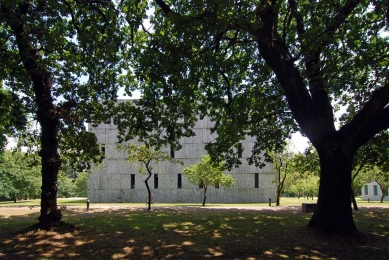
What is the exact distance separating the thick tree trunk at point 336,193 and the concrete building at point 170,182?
110 feet

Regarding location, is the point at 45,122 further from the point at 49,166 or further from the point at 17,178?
the point at 17,178

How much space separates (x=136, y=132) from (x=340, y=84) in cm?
915

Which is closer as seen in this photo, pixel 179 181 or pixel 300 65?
pixel 300 65

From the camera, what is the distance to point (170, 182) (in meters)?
44.6

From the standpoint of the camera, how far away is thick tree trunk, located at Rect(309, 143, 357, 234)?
10758 mm

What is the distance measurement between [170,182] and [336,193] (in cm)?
3504

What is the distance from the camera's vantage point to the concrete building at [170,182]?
44.3m

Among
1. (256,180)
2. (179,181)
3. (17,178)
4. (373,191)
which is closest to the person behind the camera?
(17,178)

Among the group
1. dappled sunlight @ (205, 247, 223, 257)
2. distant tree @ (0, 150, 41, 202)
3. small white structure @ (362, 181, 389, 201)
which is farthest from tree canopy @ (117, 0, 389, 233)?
small white structure @ (362, 181, 389, 201)

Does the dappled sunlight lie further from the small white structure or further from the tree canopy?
the small white structure

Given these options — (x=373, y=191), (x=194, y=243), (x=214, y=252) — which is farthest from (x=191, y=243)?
(x=373, y=191)

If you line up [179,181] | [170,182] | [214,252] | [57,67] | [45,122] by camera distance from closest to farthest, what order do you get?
[214,252] → [45,122] → [57,67] → [170,182] → [179,181]

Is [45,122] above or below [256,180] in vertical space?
above

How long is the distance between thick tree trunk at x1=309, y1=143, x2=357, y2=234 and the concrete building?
110ft
